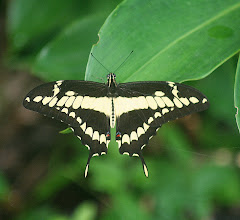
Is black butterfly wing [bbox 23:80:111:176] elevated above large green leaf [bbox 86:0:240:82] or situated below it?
below

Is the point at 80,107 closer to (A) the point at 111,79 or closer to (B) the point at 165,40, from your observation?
(A) the point at 111,79

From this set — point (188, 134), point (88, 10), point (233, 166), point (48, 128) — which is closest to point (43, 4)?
point (88, 10)

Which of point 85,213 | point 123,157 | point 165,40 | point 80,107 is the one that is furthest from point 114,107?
point 85,213

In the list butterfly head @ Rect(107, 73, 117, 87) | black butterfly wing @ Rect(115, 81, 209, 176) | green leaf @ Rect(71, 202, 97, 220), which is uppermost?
butterfly head @ Rect(107, 73, 117, 87)

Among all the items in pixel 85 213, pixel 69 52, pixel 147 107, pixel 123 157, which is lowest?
pixel 85 213

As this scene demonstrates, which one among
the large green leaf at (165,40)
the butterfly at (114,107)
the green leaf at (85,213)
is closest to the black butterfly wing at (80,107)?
the butterfly at (114,107)

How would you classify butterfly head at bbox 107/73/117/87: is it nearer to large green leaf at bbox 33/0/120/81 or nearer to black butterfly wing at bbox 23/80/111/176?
black butterfly wing at bbox 23/80/111/176

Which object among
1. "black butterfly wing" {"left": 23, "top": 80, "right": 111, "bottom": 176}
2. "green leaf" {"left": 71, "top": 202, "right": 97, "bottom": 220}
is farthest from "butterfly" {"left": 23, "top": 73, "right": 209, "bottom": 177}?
"green leaf" {"left": 71, "top": 202, "right": 97, "bottom": 220}
